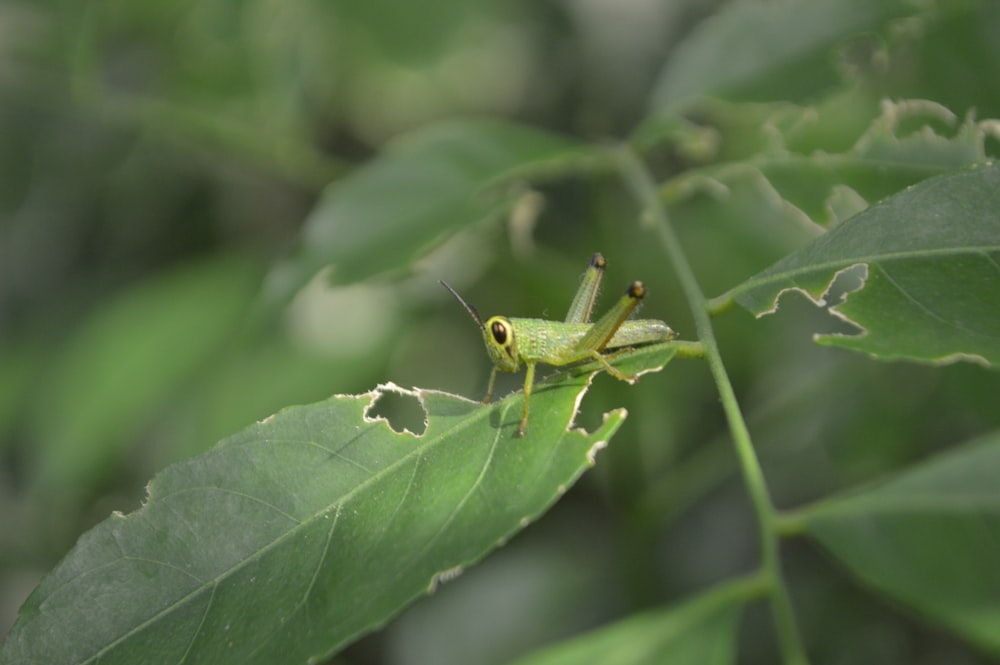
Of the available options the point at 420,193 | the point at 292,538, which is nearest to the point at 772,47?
the point at 420,193

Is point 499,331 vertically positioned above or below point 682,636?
above

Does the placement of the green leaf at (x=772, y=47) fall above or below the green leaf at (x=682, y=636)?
above

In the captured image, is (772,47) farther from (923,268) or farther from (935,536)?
(935,536)

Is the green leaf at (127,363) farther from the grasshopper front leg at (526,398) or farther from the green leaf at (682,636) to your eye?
the green leaf at (682,636)

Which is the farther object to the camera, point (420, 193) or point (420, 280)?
point (420, 280)

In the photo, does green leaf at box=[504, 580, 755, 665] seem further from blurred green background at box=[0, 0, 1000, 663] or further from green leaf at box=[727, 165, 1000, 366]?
blurred green background at box=[0, 0, 1000, 663]

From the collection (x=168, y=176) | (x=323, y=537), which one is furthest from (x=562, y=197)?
(x=323, y=537)

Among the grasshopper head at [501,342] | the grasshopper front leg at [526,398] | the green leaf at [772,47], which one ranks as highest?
the green leaf at [772,47]

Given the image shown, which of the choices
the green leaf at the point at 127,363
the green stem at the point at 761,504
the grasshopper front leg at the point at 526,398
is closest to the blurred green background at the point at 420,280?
the green leaf at the point at 127,363
